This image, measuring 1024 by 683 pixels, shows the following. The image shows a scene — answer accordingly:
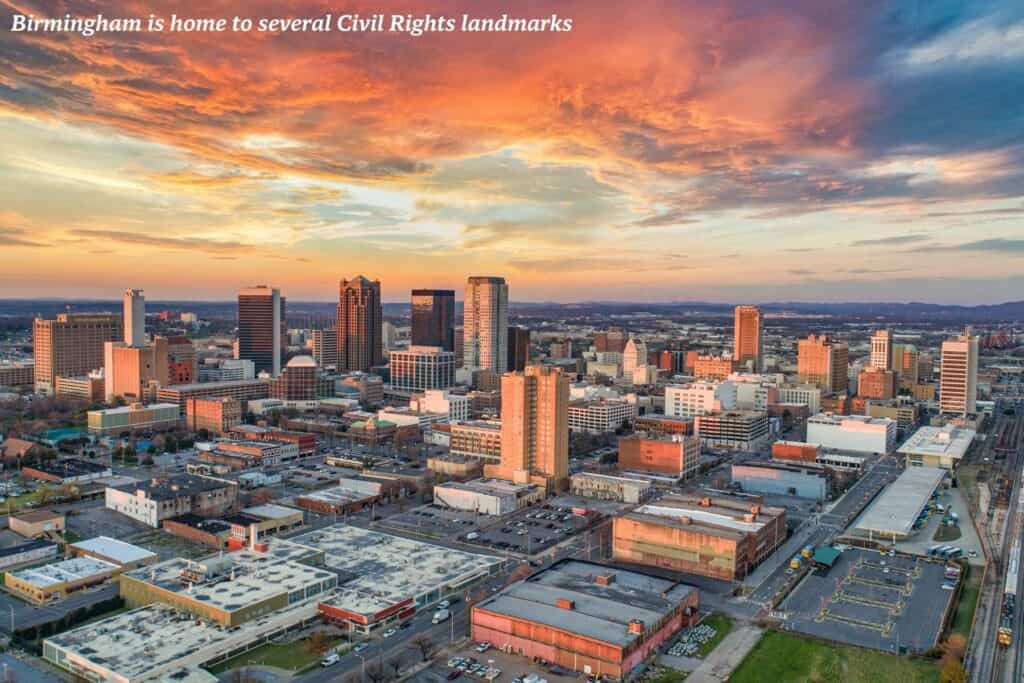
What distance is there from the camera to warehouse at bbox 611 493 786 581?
3303cm

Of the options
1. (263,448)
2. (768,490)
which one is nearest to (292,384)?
(263,448)

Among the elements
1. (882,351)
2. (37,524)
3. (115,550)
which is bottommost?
(115,550)

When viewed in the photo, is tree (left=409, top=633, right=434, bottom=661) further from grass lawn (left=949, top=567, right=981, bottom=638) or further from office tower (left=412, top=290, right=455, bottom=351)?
office tower (left=412, top=290, right=455, bottom=351)

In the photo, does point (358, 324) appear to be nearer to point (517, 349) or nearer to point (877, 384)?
point (517, 349)

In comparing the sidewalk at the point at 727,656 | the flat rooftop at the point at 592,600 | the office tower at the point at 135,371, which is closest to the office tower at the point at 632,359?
the office tower at the point at 135,371

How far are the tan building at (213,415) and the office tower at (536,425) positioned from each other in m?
28.2

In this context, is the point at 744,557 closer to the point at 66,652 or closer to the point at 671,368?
the point at 66,652

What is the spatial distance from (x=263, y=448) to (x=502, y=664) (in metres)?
34.8

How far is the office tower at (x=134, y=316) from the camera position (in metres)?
90.5

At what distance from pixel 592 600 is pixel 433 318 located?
85.5m

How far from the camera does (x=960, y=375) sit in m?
70.8

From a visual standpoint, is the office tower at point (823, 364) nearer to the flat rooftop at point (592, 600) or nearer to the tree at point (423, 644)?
the flat rooftop at point (592, 600)

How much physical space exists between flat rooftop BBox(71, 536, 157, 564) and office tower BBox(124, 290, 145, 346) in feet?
199

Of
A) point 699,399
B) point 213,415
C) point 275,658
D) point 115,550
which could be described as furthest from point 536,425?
point 213,415
